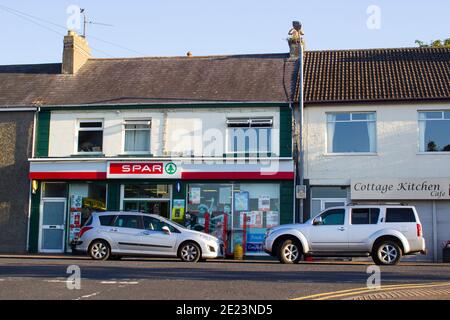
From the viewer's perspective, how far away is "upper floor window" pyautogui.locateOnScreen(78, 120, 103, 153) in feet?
85.1

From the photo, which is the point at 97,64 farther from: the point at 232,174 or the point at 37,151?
the point at 232,174

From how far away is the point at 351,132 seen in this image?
2472 centimetres

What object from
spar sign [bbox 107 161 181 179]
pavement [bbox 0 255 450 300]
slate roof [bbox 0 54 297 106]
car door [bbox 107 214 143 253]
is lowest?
pavement [bbox 0 255 450 300]

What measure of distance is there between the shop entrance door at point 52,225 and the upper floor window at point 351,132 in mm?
10679

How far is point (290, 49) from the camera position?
27.8 m

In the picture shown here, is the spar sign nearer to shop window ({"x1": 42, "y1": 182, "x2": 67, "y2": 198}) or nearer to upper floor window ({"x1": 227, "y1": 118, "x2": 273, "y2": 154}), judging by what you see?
shop window ({"x1": 42, "y1": 182, "x2": 67, "y2": 198})

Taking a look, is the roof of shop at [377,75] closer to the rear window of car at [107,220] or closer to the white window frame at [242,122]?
the white window frame at [242,122]

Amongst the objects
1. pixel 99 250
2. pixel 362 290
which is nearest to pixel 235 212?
pixel 99 250

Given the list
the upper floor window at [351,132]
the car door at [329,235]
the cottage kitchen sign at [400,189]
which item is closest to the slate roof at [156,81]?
the upper floor window at [351,132]

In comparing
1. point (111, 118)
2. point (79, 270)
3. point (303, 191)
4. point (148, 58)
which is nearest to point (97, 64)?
point (148, 58)

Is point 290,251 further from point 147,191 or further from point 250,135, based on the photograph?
point 147,191

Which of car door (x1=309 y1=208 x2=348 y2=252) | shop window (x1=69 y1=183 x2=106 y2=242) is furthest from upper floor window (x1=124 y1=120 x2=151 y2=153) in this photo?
car door (x1=309 y1=208 x2=348 y2=252)

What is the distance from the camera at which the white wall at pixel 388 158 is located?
24.0m

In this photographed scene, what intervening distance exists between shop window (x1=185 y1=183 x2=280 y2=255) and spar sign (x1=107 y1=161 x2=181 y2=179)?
0.96 metres
